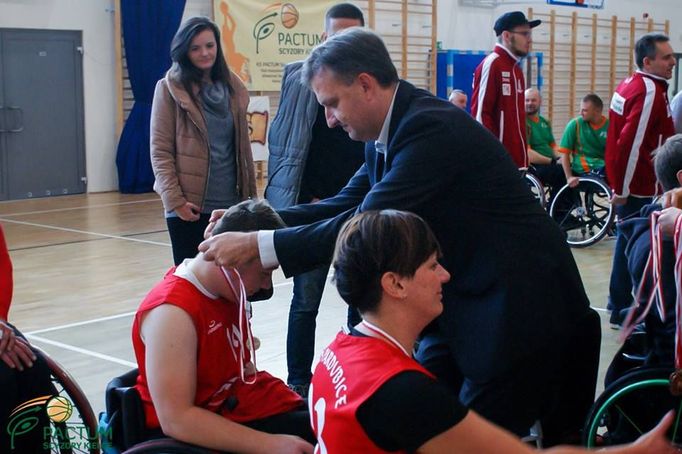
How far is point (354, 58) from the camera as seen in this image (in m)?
1.87

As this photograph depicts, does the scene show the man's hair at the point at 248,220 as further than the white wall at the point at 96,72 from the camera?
No

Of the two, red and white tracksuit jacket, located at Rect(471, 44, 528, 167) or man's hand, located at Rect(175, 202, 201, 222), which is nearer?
man's hand, located at Rect(175, 202, 201, 222)

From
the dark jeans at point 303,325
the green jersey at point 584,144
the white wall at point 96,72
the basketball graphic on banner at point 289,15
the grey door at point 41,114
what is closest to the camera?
the dark jeans at point 303,325

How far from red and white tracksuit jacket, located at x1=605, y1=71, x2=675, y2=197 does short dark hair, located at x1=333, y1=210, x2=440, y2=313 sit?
10.6 feet

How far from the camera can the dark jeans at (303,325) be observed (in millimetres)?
3297

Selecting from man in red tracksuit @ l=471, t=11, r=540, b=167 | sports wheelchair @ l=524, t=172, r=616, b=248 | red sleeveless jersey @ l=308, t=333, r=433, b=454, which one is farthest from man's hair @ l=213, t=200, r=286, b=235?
sports wheelchair @ l=524, t=172, r=616, b=248

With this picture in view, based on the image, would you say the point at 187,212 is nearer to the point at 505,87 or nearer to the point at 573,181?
the point at 505,87

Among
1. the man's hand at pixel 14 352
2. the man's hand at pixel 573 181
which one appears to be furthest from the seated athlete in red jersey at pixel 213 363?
the man's hand at pixel 573 181

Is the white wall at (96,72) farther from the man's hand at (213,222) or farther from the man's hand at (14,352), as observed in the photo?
the man's hand at (213,222)

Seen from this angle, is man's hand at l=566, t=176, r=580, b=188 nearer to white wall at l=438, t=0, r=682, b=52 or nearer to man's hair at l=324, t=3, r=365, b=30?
man's hair at l=324, t=3, r=365, b=30

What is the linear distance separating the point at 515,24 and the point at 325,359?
4056mm

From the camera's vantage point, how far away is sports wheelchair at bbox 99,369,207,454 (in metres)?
1.85

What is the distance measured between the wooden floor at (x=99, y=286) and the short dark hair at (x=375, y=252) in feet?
6.67

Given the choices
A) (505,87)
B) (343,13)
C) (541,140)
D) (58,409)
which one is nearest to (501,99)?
(505,87)
